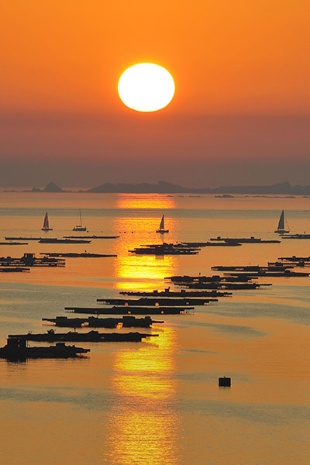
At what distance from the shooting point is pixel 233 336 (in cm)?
9762

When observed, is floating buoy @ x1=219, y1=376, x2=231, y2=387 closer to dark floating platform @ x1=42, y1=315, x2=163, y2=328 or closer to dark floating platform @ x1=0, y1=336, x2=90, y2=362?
dark floating platform @ x1=0, y1=336, x2=90, y2=362

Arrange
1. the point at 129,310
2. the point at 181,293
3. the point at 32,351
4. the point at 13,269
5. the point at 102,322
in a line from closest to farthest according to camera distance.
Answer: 1. the point at 32,351
2. the point at 102,322
3. the point at 129,310
4. the point at 181,293
5. the point at 13,269

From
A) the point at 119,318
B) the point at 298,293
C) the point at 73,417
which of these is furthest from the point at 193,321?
the point at 73,417

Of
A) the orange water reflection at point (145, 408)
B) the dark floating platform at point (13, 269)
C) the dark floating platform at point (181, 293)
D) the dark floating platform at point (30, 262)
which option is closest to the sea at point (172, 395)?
the orange water reflection at point (145, 408)

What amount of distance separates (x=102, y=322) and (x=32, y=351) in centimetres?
1673

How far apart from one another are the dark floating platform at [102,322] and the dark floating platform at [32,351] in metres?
13.5

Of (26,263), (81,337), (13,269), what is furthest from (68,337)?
(26,263)

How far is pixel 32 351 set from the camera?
8519 centimetres

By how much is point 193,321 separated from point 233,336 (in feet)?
28.0

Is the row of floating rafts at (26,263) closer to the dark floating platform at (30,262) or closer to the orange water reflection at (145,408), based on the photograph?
the dark floating platform at (30,262)

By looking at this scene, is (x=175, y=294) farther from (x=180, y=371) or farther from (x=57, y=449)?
(x=57, y=449)

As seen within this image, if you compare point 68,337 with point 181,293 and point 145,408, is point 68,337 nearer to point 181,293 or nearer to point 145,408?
point 145,408

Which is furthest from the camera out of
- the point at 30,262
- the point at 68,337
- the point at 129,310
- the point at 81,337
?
the point at 30,262

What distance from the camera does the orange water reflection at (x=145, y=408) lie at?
62.9 meters
